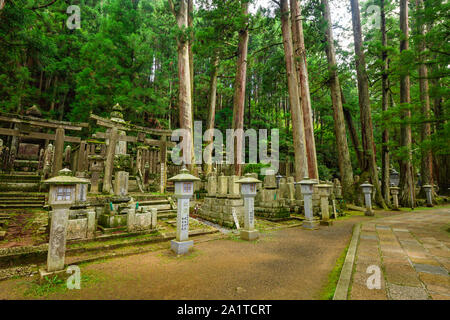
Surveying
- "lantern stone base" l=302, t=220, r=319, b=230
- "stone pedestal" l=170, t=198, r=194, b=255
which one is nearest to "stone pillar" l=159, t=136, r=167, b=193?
"stone pedestal" l=170, t=198, r=194, b=255

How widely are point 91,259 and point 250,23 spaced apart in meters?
13.3

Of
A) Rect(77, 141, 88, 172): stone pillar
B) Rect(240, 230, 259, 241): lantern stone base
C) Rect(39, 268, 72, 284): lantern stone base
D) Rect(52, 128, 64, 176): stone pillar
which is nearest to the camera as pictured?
Rect(39, 268, 72, 284): lantern stone base

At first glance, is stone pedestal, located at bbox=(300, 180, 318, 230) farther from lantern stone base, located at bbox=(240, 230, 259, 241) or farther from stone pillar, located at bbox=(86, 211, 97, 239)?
stone pillar, located at bbox=(86, 211, 97, 239)

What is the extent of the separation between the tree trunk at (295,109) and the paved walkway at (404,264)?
4175mm

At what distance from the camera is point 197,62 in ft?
74.5

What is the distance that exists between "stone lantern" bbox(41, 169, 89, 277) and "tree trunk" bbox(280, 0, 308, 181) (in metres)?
9.06

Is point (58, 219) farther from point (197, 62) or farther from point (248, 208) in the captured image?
point (197, 62)

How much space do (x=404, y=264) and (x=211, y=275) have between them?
355 cm

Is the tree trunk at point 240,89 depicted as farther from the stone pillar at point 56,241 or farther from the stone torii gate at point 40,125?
the stone pillar at point 56,241

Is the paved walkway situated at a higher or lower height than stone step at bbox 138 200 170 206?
lower

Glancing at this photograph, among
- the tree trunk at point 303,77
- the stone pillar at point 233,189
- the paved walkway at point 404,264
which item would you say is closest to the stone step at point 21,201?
the stone pillar at point 233,189

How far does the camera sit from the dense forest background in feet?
25.1

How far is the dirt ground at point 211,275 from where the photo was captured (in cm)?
285
